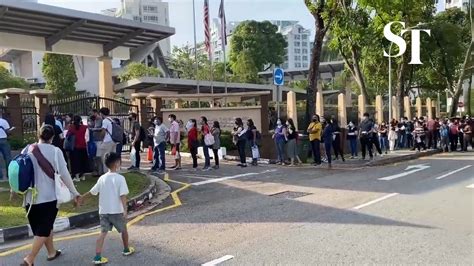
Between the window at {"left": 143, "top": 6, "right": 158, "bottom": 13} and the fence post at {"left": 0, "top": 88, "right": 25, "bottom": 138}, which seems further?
the window at {"left": 143, "top": 6, "right": 158, "bottom": 13}

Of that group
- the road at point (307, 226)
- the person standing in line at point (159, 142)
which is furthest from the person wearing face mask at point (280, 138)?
the road at point (307, 226)

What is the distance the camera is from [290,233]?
25.2 feet

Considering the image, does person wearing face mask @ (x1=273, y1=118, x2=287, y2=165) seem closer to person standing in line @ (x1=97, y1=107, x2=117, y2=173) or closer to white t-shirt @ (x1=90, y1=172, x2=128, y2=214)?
person standing in line @ (x1=97, y1=107, x2=117, y2=173)

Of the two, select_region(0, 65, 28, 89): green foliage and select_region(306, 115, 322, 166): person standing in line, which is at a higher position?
select_region(0, 65, 28, 89): green foliage

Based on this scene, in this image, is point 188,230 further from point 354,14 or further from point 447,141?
point 354,14

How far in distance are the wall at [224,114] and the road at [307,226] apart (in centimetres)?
790

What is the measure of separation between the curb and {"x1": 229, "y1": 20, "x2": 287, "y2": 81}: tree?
5731cm

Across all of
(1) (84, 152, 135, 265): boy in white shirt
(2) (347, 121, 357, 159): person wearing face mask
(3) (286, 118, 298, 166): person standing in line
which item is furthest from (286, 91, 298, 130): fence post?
(1) (84, 152, 135, 265): boy in white shirt

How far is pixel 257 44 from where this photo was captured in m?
73.4

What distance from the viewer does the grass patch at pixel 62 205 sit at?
8922 mm

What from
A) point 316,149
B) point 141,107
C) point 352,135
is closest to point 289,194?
point 316,149

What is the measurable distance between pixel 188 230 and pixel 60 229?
2248 mm

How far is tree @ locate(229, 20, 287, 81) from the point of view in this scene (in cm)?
7281

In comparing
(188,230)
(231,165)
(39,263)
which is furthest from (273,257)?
(231,165)
